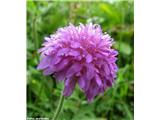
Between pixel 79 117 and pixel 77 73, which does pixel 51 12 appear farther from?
pixel 77 73

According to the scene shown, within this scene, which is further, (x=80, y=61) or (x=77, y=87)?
(x=77, y=87)

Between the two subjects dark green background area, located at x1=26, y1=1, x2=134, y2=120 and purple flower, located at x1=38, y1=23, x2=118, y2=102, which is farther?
dark green background area, located at x1=26, y1=1, x2=134, y2=120
